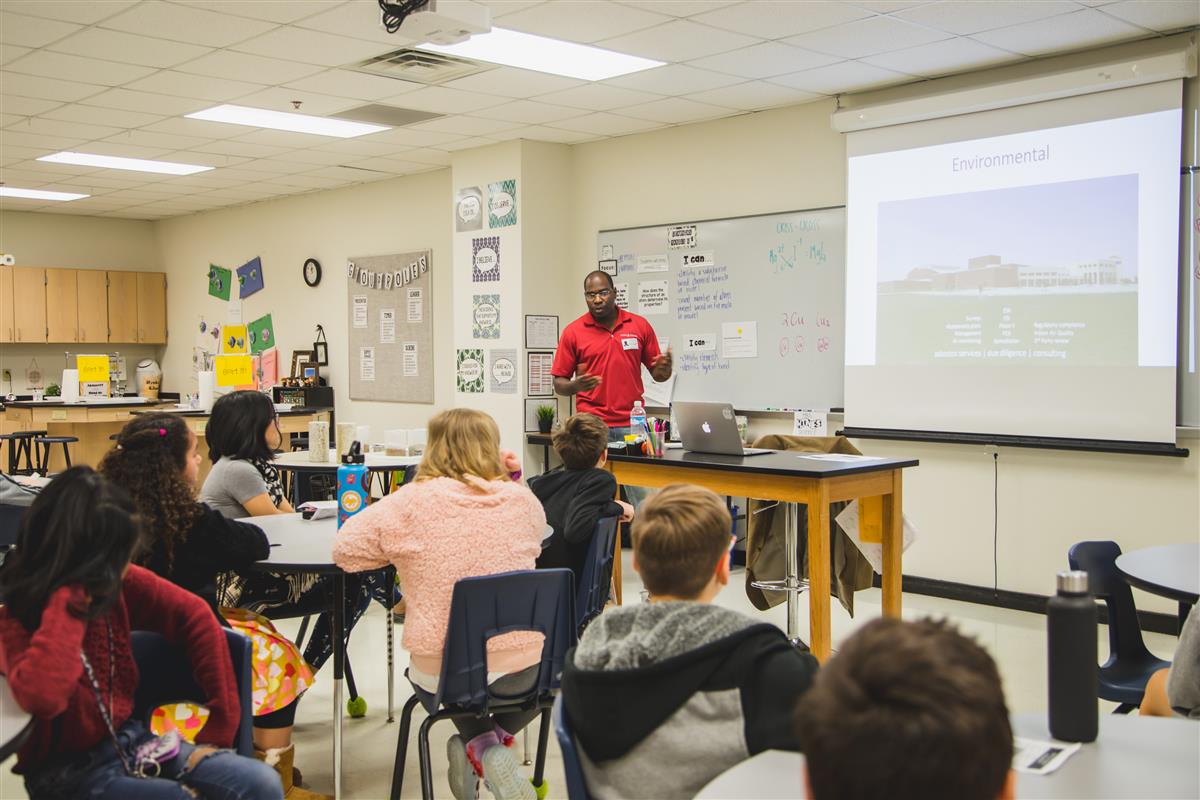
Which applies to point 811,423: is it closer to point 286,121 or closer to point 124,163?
point 286,121

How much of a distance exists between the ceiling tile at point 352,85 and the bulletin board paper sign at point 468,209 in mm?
1492

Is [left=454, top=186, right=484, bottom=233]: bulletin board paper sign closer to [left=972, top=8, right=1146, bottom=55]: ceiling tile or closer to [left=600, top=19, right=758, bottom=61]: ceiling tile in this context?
[left=600, top=19, right=758, bottom=61]: ceiling tile

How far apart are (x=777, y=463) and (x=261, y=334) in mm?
7388

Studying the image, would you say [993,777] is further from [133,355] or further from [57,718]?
[133,355]

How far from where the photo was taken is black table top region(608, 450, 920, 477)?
12.6ft

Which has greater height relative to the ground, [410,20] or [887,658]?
[410,20]

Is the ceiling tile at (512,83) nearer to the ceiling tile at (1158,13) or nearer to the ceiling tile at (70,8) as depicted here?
the ceiling tile at (70,8)

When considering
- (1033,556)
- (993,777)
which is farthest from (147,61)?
(993,777)

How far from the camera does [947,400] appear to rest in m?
5.51

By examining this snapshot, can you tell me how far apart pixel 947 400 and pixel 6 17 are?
4.79m

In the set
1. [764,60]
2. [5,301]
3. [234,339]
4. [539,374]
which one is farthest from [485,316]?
[5,301]

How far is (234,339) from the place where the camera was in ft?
27.6

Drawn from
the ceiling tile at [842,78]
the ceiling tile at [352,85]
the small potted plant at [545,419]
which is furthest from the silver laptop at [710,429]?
the small potted plant at [545,419]

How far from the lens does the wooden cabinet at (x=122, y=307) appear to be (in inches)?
438
